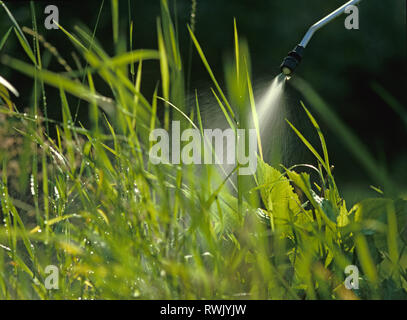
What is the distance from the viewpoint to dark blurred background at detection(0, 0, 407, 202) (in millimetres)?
3398

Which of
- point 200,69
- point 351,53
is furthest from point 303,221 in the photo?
point 351,53

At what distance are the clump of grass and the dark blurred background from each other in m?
2.35

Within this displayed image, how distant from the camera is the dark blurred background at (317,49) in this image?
3398 millimetres

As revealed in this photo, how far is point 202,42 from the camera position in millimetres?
3578

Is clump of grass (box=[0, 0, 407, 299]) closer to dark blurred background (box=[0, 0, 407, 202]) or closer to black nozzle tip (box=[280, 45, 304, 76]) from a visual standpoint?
black nozzle tip (box=[280, 45, 304, 76])

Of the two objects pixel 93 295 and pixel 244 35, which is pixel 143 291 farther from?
pixel 244 35

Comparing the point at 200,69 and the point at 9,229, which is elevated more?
the point at 200,69

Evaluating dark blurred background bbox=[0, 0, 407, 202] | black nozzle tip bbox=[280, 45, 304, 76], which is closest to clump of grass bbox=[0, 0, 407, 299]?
black nozzle tip bbox=[280, 45, 304, 76]

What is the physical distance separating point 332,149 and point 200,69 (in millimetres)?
1084

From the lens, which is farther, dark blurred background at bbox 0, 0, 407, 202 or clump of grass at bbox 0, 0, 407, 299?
dark blurred background at bbox 0, 0, 407, 202

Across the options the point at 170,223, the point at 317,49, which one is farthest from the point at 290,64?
the point at 317,49

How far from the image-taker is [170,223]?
58 centimetres

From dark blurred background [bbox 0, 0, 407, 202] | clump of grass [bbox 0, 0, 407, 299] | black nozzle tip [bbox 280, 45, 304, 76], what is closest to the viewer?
clump of grass [bbox 0, 0, 407, 299]

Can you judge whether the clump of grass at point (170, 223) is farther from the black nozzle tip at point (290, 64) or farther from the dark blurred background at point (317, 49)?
the dark blurred background at point (317, 49)
